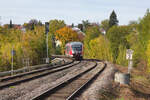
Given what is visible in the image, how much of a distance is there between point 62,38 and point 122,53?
3257 centimetres

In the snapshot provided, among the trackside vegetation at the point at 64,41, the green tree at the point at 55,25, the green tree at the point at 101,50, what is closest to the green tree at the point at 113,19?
the green tree at the point at 55,25

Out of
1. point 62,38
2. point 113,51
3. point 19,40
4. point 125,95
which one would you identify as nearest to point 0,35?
point 19,40

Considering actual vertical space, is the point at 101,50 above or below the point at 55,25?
below

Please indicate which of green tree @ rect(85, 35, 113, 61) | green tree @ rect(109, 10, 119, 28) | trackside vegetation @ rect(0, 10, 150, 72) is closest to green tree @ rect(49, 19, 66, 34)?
trackside vegetation @ rect(0, 10, 150, 72)

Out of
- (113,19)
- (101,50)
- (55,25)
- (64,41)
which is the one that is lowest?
(101,50)

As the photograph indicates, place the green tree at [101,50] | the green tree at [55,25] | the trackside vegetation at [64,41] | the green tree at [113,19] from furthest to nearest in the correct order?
1. the green tree at [113,19]
2. the green tree at [55,25]
3. the green tree at [101,50]
4. the trackside vegetation at [64,41]

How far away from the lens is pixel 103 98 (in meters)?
10.5

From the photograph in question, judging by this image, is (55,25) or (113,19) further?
(113,19)

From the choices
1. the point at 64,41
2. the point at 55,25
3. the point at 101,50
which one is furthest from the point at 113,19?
the point at 101,50

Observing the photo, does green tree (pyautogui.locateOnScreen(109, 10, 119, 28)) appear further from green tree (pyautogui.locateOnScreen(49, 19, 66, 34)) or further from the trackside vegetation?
the trackside vegetation

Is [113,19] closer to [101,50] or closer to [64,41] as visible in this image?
[64,41]

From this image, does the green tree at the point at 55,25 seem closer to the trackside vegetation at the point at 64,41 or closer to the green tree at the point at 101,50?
the trackside vegetation at the point at 64,41

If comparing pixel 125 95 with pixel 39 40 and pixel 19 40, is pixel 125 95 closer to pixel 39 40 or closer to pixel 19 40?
pixel 39 40

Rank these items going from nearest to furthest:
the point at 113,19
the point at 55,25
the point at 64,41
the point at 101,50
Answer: the point at 101,50, the point at 64,41, the point at 55,25, the point at 113,19
